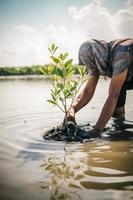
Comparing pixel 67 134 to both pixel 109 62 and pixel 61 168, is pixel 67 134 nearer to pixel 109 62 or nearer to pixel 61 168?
pixel 109 62

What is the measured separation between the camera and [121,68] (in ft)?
10.8

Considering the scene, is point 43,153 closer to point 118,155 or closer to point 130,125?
point 118,155

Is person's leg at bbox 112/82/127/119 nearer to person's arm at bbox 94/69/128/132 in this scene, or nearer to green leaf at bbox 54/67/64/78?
person's arm at bbox 94/69/128/132

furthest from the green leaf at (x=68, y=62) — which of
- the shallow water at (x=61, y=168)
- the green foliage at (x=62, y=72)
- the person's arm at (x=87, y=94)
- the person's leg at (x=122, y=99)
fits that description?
the person's leg at (x=122, y=99)

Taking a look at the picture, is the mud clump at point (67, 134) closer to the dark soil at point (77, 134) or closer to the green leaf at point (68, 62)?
the dark soil at point (77, 134)

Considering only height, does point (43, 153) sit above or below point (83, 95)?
below

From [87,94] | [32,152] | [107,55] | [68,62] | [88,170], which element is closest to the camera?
[88,170]

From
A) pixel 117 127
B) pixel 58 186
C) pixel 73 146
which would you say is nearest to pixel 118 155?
pixel 73 146

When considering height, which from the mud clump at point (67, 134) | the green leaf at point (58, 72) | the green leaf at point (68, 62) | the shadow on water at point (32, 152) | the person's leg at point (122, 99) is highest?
the green leaf at point (68, 62)

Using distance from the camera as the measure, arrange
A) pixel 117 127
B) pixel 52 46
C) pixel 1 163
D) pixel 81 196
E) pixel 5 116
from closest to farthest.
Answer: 1. pixel 81 196
2. pixel 1 163
3. pixel 52 46
4. pixel 117 127
5. pixel 5 116

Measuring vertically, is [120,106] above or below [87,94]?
below

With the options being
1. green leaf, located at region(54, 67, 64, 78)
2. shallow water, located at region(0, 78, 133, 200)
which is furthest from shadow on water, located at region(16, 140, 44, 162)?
green leaf, located at region(54, 67, 64, 78)

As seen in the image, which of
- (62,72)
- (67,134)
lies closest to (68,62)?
(62,72)

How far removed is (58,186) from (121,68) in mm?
1611
